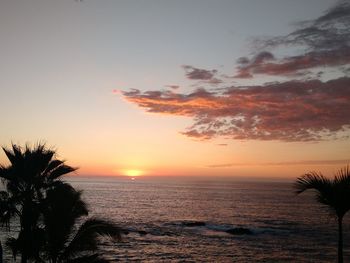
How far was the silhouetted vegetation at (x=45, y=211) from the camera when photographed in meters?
14.3

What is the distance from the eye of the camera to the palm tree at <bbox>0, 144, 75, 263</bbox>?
14578 millimetres

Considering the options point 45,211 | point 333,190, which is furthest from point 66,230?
point 333,190

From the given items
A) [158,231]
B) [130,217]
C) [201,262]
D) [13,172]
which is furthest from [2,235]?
[13,172]

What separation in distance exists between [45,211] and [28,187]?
5.15 feet

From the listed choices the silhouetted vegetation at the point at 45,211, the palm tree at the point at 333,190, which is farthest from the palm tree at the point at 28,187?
the palm tree at the point at 333,190

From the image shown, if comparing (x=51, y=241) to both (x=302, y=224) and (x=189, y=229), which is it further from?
(x=302, y=224)

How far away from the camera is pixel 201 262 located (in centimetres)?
4875

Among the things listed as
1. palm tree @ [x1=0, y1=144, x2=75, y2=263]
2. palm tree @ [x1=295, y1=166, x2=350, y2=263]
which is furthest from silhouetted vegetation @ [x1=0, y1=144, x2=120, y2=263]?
palm tree @ [x1=295, y1=166, x2=350, y2=263]

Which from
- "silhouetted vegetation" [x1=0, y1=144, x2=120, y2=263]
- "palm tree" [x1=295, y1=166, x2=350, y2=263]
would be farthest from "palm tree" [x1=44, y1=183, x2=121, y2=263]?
"palm tree" [x1=295, y1=166, x2=350, y2=263]

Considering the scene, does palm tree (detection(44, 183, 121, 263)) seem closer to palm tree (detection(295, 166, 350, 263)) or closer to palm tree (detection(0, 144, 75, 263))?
palm tree (detection(0, 144, 75, 263))

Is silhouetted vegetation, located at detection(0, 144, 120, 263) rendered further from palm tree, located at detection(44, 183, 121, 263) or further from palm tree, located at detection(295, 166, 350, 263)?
palm tree, located at detection(295, 166, 350, 263)

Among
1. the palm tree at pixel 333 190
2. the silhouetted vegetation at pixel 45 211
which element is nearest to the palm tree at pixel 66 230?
the silhouetted vegetation at pixel 45 211

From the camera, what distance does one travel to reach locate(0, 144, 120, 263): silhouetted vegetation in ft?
46.8

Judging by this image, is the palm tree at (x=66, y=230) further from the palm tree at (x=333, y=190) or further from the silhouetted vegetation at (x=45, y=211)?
the palm tree at (x=333, y=190)
